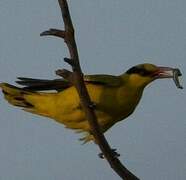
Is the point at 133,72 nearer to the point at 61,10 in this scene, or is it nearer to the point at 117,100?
the point at 117,100

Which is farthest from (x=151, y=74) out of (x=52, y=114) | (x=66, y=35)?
(x=66, y=35)

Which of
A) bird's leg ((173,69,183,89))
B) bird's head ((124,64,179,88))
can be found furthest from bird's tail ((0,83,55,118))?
bird's leg ((173,69,183,89))

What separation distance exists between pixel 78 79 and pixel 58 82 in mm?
2831

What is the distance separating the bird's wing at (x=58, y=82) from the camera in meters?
5.84

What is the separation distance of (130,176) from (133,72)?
3.02m

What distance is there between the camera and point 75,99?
5953 mm

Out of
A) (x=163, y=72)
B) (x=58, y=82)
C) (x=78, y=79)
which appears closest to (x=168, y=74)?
(x=163, y=72)

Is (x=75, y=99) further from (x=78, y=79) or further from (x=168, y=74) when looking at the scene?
(x=78, y=79)

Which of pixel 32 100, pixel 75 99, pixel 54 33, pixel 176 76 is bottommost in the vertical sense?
pixel 54 33

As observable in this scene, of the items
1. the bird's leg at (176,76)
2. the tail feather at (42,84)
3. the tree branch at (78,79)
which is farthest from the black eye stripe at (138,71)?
the tree branch at (78,79)

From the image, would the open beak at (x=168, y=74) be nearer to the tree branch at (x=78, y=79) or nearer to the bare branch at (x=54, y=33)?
the tree branch at (x=78, y=79)

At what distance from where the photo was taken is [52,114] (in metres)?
5.98

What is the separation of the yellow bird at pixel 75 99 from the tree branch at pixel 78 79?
205cm

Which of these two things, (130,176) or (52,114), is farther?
(52,114)
